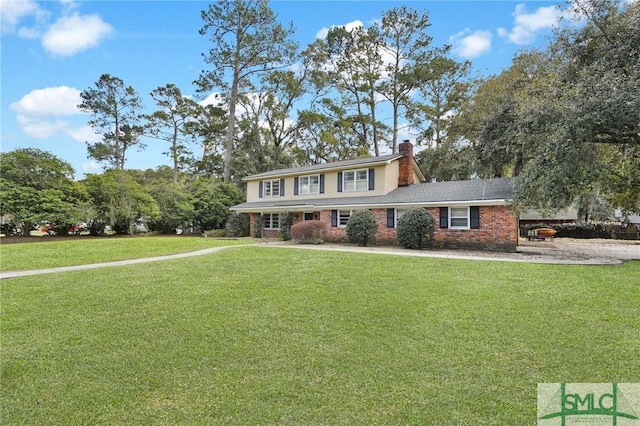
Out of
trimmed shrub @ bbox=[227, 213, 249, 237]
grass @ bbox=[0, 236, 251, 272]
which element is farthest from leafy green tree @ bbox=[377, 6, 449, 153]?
grass @ bbox=[0, 236, 251, 272]

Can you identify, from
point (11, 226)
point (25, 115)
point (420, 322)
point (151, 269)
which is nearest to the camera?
point (420, 322)

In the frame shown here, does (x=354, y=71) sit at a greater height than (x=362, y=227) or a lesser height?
greater

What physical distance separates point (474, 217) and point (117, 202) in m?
23.0

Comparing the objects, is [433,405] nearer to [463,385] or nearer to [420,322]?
[463,385]

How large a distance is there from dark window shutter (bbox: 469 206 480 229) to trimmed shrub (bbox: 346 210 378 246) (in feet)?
15.4

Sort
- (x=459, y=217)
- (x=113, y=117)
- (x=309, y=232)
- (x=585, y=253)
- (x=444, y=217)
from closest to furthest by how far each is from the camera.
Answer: (x=585, y=253)
(x=459, y=217)
(x=444, y=217)
(x=309, y=232)
(x=113, y=117)

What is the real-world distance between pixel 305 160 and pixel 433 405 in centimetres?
3623

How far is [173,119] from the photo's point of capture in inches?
1591

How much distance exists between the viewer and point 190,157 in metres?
42.2

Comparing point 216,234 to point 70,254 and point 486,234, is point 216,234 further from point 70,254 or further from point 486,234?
point 486,234

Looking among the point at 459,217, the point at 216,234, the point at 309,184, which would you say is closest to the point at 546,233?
the point at 459,217

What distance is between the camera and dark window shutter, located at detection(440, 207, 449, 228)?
17472mm

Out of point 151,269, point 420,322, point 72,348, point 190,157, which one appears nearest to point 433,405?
point 420,322

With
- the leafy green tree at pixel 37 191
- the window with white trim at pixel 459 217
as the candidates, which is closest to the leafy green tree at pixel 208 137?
the leafy green tree at pixel 37 191
